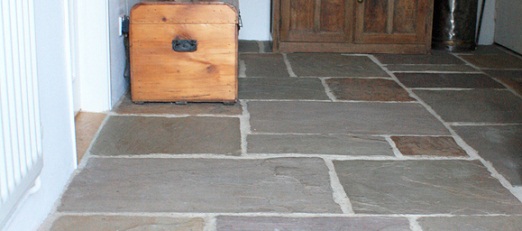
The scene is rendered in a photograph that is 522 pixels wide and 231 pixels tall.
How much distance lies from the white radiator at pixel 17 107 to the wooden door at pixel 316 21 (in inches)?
130

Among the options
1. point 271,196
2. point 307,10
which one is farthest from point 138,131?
point 307,10

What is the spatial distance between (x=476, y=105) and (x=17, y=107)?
2583 millimetres

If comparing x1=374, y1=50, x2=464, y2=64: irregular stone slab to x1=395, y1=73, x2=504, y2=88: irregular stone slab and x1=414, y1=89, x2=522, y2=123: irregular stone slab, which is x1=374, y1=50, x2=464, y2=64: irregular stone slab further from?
x1=414, y1=89, x2=522, y2=123: irregular stone slab

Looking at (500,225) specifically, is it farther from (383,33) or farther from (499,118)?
(383,33)

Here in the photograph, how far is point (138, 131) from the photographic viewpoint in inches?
124

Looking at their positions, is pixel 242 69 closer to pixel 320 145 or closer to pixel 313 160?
pixel 320 145

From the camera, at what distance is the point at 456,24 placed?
5410 millimetres

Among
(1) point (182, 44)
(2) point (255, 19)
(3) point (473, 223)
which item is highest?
(1) point (182, 44)

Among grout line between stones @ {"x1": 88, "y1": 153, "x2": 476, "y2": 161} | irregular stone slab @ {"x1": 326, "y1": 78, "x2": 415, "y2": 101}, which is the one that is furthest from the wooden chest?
grout line between stones @ {"x1": 88, "y1": 153, "x2": 476, "y2": 161}

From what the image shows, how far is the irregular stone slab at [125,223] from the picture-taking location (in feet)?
7.05

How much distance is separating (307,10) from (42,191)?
326cm

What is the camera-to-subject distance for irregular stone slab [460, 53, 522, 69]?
488cm

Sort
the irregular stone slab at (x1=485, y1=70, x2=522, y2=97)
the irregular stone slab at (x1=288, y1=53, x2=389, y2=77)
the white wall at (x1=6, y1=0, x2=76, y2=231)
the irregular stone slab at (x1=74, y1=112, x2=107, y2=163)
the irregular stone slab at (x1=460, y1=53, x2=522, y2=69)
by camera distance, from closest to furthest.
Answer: the white wall at (x1=6, y1=0, x2=76, y2=231) → the irregular stone slab at (x1=74, y1=112, x2=107, y2=163) → the irregular stone slab at (x1=485, y1=70, x2=522, y2=97) → the irregular stone slab at (x1=288, y1=53, x2=389, y2=77) → the irregular stone slab at (x1=460, y1=53, x2=522, y2=69)

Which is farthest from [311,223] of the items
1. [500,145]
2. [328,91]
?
[328,91]
